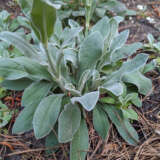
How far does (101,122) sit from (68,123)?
250 millimetres

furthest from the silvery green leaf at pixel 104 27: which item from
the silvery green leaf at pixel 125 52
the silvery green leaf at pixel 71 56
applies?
the silvery green leaf at pixel 71 56

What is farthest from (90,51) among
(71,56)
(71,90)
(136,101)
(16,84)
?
(16,84)

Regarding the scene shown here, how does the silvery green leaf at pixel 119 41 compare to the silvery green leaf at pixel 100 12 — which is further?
the silvery green leaf at pixel 100 12

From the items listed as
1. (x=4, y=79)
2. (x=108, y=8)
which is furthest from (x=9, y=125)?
(x=108, y=8)

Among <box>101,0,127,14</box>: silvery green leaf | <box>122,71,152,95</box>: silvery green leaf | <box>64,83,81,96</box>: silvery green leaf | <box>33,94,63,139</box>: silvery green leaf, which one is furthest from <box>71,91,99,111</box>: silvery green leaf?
<box>101,0,127,14</box>: silvery green leaf

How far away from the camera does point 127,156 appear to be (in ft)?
4.54

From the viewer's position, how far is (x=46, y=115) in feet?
4.47

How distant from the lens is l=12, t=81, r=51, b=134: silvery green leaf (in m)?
1.38

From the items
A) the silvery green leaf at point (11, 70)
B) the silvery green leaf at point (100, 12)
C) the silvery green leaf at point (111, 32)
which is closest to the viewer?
the silvery green leaf at point (11, 70)

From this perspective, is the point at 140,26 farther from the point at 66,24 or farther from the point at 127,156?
→ the point at 127,156

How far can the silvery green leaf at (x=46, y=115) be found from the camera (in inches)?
50.9

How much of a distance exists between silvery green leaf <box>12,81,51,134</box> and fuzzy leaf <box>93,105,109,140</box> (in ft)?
1.34

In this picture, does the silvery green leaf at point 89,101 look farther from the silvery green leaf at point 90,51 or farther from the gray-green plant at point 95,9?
the gray-green plant at point 95,9

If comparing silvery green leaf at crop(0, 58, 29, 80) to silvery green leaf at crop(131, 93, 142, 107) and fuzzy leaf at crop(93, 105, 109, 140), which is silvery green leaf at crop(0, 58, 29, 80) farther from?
silvery green leaf at crop(131, 93, 142, 107)
